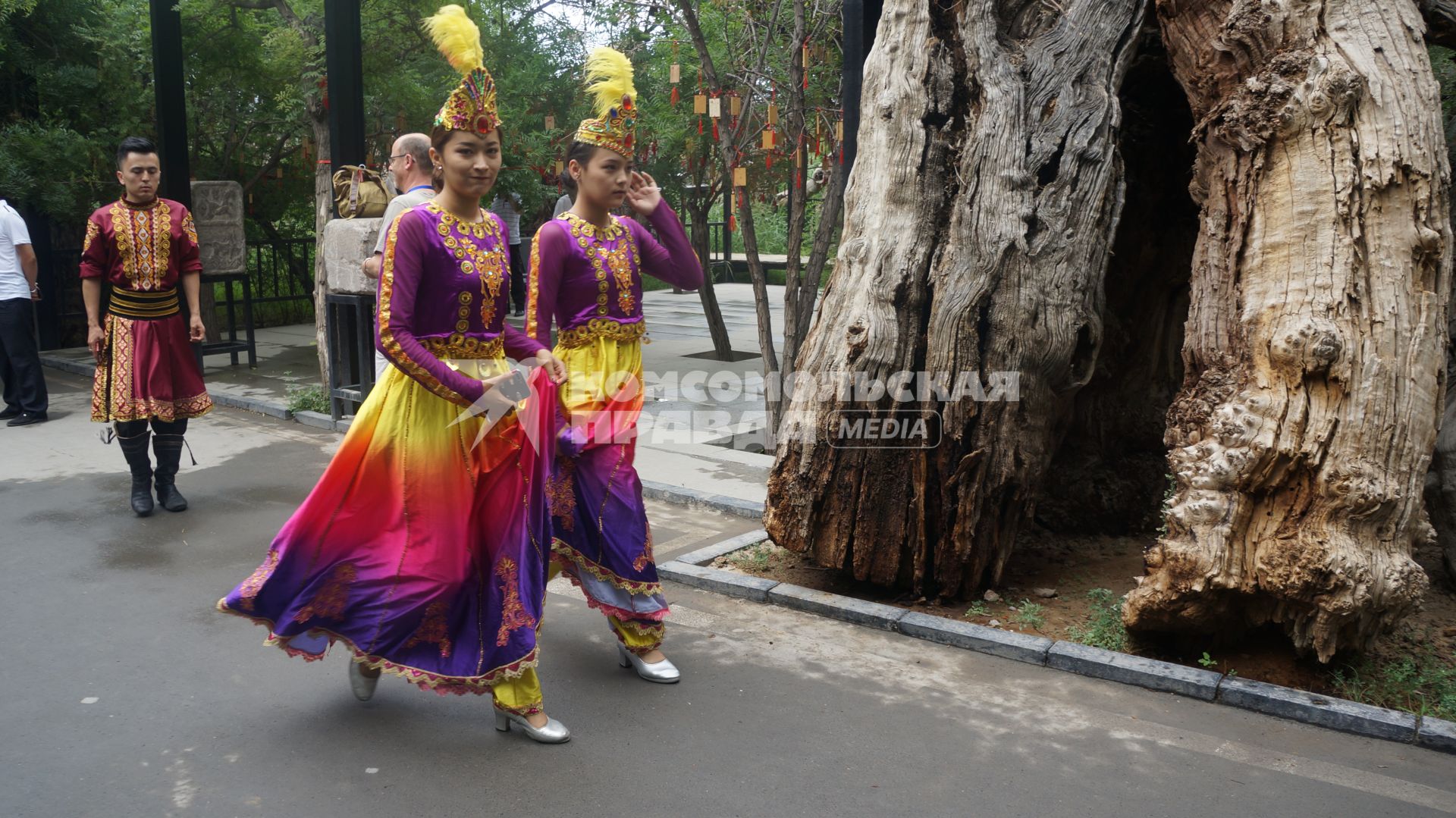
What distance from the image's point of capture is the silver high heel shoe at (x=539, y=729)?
3723 mm

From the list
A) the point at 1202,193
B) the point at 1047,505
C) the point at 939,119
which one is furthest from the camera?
Answer: the point at 1047,505

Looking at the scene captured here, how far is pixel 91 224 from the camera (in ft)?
20.8

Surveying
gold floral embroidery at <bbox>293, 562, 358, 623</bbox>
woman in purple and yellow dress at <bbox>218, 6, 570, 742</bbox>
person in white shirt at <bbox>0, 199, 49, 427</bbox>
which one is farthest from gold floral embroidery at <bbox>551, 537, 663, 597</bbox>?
person in white shirt at <bbox>0, 199, 49, 427</bbox>

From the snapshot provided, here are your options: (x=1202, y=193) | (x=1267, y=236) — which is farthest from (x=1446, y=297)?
(x=1202, y=193)

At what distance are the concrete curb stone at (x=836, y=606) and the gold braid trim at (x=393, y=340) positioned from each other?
6.68 ft

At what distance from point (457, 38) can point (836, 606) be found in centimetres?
274

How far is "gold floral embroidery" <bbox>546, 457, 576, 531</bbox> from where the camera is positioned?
434 cm

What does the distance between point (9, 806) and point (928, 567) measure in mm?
3466

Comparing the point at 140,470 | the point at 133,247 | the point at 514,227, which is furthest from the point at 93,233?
the point at 514,227

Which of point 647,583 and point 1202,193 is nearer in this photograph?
point 647,583

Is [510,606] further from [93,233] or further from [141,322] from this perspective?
[93,233]

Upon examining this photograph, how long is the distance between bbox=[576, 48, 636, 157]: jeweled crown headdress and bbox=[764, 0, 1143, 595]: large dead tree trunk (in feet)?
4.28

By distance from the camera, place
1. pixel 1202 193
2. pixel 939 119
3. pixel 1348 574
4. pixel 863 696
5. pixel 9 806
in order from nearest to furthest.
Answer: pixel 9 806
pixel 1348 574
pixel 863 696
pixel 1202 193
pixel 939 119

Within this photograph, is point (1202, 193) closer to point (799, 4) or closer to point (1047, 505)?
point (1047, 505)
